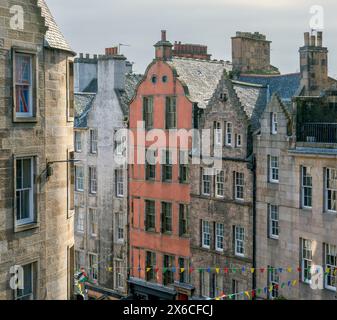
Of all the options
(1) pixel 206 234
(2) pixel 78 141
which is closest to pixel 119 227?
(2) pixel 78 141

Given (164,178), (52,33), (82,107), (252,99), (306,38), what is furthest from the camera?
(82,107)

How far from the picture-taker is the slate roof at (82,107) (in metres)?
45.7

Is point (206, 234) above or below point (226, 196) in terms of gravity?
below

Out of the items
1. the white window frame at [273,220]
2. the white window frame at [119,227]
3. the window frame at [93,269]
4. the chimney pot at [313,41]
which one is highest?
the chimney pot at [313,41]

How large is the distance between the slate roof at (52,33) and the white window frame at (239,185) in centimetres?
1661

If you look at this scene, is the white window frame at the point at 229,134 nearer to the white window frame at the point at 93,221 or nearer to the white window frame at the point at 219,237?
the white window frame at the point at 219,237

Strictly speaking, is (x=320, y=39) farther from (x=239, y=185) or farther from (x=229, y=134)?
(x=239, y=185)

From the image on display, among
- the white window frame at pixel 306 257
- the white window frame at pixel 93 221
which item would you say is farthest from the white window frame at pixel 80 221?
the white window frame at pixel 306 257

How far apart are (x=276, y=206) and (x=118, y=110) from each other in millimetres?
15009

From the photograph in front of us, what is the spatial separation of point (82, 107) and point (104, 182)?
6637mm

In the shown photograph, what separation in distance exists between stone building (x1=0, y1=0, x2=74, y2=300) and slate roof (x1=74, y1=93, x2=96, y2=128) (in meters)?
24.8

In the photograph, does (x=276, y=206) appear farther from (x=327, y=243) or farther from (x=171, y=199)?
(x=171, y=199)

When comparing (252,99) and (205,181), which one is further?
(205,181)

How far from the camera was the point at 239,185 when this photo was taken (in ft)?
115
